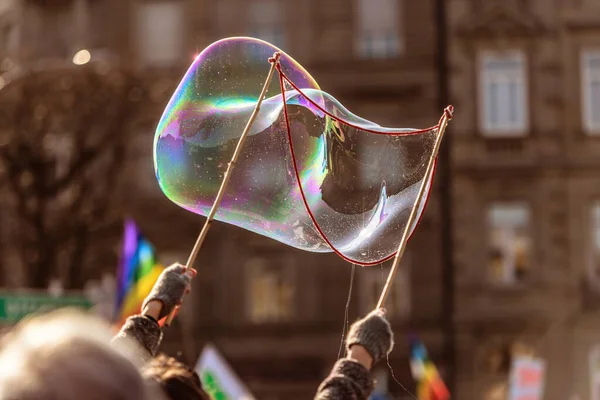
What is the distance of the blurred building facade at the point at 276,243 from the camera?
24406mm

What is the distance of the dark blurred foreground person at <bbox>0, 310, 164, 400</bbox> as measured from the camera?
1.89 m

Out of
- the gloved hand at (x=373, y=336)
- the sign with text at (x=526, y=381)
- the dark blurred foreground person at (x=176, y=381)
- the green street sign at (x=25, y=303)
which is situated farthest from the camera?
the sign with text at (x=526, y=381)

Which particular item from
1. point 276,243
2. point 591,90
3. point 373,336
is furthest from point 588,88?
point 373,336

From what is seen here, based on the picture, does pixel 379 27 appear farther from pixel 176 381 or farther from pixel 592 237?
pixel 176 381

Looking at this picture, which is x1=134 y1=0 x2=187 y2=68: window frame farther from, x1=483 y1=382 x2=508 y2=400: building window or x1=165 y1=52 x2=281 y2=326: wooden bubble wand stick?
x1=165 y1=52 x2=281 y2=326: wooden bubble wand stick

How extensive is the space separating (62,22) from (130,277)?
11.9 m

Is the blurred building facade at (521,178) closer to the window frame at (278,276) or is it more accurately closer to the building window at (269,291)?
the window frame at (278,276)

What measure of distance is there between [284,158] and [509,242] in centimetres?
1902

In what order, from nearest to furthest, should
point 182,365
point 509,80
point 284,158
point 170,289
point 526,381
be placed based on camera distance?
point 182,365 < point 170,289 < point 284,158 < point 526,381 < point 509,80

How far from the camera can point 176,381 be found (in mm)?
3053

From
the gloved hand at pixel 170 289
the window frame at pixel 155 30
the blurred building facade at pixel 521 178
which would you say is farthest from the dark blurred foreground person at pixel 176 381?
the window frame at pixel 155 30

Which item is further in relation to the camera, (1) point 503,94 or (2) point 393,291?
(2) point 393,291

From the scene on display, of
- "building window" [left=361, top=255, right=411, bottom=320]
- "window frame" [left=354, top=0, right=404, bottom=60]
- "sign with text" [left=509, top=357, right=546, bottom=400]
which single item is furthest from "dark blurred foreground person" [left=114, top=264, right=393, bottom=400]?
"window frame" [left=354, top=0, right=404, bottom=60]

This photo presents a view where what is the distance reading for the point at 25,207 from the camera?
2142 cm
